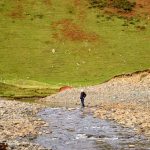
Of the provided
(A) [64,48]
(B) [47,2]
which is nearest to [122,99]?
(A) [64,48]

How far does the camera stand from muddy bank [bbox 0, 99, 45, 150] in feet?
87.0

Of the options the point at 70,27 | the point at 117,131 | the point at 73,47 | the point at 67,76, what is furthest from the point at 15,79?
the point at 117,131

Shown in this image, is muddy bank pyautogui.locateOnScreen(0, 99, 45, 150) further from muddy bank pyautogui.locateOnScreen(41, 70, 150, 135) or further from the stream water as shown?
muddy bank pyautogui.locateOnScreen(41, 70, 150, 135)

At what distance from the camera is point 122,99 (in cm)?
5109

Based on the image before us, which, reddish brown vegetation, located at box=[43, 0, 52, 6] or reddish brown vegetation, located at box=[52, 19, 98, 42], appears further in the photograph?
reddish brown vegetation, located at box=[43, 0, 52, 6]

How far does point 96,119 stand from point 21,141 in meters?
11.2

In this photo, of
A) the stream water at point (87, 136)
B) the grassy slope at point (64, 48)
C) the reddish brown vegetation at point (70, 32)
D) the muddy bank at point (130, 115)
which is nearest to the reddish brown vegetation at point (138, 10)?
the grassy slope at point (64, 48)

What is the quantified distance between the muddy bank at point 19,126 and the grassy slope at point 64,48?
2932cm

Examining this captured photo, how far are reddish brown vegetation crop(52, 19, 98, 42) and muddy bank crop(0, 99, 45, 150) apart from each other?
154 ft

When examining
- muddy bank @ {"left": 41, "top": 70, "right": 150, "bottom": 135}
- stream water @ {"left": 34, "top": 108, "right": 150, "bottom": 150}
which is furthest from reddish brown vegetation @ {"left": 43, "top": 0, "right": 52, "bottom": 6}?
stream water @ {"left": 34, "top": 108, "right": 150, "bottom": 150}

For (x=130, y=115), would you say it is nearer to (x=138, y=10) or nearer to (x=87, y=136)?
(x=87, y=136)

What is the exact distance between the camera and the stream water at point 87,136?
26469mm

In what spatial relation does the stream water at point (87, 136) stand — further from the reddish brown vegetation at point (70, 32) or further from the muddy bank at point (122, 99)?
the reddish brown vegetation at point (70, 32)

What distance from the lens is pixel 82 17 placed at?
99688 millimetres
